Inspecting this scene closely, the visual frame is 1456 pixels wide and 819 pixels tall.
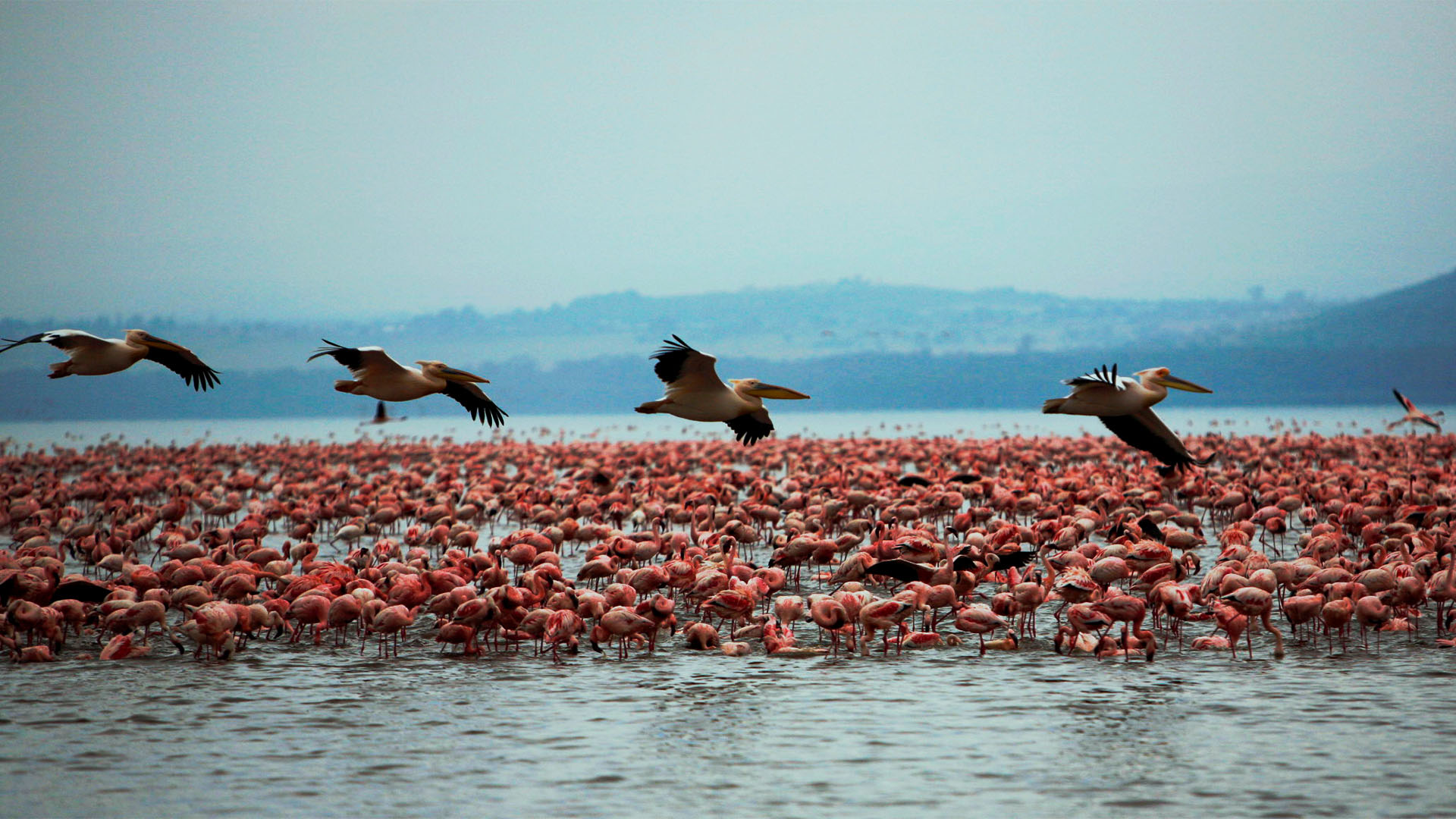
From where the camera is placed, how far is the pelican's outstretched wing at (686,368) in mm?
11734

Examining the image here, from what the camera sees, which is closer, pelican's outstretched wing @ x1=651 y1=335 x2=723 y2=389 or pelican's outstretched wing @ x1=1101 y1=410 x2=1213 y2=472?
pelican's outstretched wing @ x1=651 y1=335 x2=723 y2=389

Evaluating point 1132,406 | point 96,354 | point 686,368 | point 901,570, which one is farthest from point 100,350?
point 1132,406

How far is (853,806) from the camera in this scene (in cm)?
681

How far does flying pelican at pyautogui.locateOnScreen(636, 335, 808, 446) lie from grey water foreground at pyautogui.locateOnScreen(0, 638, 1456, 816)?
2818mm

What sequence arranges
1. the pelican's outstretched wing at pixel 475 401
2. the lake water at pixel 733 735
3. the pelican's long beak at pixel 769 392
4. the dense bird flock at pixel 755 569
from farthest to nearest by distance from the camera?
1. the pelican's outstretched wing at pixel 475 401
2. the pelican's long beak at pixel 769 392
3. the dense bird flock at pixel 755 569
4. the lake water at pixel 733 735

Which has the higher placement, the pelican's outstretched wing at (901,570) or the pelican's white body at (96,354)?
the pelican's white body at (96,354)

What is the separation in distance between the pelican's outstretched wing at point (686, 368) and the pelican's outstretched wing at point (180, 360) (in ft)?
13.8

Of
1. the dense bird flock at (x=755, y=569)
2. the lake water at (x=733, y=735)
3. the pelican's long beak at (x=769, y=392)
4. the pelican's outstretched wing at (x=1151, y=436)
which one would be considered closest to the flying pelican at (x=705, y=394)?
the pelican's long beak at (x=769, y=392)

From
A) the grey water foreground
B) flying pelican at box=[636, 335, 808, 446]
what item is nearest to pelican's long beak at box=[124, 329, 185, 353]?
the grey water foreground

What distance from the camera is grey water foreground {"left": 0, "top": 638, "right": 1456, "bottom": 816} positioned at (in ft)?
22.8

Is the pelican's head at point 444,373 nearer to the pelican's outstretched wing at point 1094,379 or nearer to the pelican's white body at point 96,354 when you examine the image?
the pelican's white body at point 96,354

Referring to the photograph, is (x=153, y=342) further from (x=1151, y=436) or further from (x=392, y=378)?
(x=1151, y=436)

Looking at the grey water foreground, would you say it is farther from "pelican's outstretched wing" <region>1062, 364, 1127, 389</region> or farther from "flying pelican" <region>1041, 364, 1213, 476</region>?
"flying pelican" <region>1041, 364, 1213, 476</region>

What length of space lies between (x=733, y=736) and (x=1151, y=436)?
7.38 metres
